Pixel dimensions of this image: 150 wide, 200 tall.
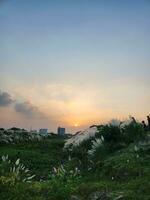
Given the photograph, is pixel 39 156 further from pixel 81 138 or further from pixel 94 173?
pixel 94 173

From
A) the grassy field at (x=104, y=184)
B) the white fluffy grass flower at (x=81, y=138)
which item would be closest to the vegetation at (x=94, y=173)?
the grassy field at (x=104, y=184)

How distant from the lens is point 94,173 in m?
17.9

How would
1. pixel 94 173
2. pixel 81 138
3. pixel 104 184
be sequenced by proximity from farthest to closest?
pixel 81 138
pixel 94 173
pixel 104 184

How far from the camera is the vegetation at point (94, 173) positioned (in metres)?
13.8

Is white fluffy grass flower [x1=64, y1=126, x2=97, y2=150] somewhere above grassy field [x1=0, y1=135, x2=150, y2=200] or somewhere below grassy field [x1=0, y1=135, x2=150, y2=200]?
above

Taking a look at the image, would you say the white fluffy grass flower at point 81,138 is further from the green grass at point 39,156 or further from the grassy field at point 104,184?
the grassy field at point 104,184

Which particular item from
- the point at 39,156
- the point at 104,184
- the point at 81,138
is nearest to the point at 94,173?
the point at 104,184

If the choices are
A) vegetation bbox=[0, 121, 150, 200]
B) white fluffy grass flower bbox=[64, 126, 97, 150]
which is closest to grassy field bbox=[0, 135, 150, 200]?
vegetation bbox=[0, 121, 150, 200]

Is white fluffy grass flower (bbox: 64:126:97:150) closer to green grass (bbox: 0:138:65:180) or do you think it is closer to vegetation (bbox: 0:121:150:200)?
green grass (bbox: 0:138:65:180)

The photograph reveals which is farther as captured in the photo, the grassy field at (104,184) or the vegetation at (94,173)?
the vegetation at (94,173)

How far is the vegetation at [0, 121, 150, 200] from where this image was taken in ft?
45.3

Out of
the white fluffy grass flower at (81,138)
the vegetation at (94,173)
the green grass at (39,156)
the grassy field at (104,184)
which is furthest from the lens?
the white fluffy grass flower at (81,138)

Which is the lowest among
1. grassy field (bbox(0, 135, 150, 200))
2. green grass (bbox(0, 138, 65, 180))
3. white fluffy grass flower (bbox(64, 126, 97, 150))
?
grassy field (bbox(0, 135, 150, 200))

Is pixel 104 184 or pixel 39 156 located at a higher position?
pixel 39 156
